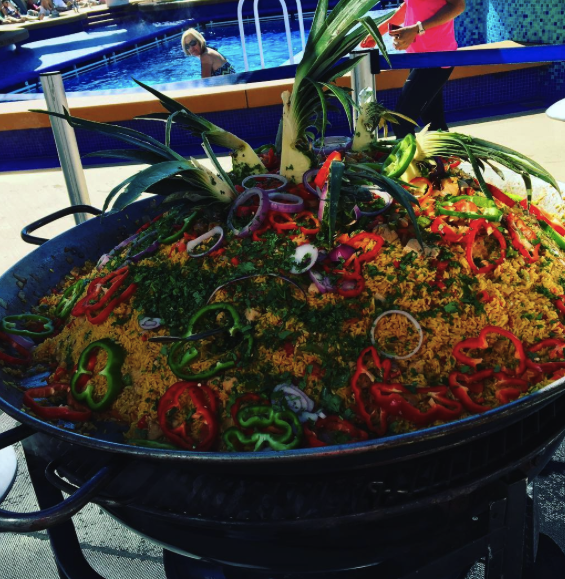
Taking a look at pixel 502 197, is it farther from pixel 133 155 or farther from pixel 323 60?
pixel 133 155

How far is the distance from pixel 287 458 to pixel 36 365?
3.22ft

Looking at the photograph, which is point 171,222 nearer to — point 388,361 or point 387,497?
point 388,361

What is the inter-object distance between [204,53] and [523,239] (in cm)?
660

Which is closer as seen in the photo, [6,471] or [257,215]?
[257,215]

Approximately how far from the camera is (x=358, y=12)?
160cm

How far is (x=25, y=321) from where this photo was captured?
187 cm

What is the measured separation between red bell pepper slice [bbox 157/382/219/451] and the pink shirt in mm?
3945

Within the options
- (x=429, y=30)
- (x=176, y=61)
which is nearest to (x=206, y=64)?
(x=429, y=30)

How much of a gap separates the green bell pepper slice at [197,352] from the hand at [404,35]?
3.45 m

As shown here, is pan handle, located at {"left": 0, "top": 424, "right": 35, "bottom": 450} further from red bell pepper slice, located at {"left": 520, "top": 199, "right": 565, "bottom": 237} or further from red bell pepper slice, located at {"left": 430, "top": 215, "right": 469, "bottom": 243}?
red bell pepper slice, located at {"left": 520, "top": 199, "right": 565, "bottom": 237}

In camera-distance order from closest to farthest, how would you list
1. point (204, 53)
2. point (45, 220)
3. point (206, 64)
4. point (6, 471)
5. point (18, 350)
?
point (18, 350) → point (6, 471) → point (45, 220) → point (204, 53) → point (206, 64)

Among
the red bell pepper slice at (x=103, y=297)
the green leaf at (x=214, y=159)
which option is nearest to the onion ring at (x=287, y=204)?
the green leaf at (x=214, y=159)

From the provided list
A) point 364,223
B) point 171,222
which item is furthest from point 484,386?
point 171,222

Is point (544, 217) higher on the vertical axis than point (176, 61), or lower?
higher
